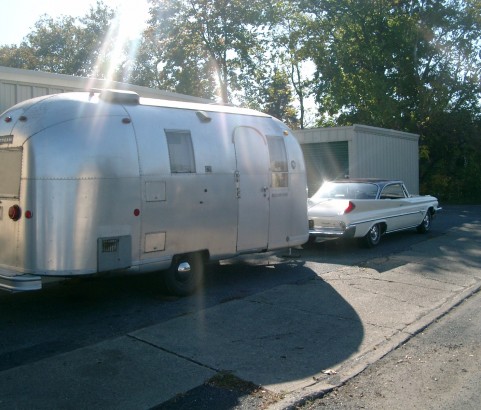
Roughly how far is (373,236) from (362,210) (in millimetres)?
836

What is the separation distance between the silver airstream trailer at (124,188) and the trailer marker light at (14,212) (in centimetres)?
2

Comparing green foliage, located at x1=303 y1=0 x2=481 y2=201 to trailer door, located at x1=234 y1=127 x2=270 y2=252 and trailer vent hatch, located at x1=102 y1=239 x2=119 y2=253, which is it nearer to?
trailer door, located at x1=234 y1=127 x2=270 y2=252

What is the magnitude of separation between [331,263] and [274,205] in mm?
2326

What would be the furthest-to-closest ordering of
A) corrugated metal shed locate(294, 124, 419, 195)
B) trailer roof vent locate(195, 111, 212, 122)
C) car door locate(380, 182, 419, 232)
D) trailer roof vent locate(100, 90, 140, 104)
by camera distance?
corrugated metal shed locate(294, 124, 419, 195) → car door locate(380, 182, 419, 232) → trailer roof vent locate(195, 111, 212, 122) → trailer roof vent locate(100, 90, 140, 104)

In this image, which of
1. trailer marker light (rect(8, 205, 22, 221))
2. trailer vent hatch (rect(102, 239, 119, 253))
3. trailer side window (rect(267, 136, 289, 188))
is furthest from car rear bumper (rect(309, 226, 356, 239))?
trailer marker light (rect(8, 205, 22, 221))

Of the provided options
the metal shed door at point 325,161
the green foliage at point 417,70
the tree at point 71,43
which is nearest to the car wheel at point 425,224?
the metal shed door at point 325,161

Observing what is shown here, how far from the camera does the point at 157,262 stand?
7289mm

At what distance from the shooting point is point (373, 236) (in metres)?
12.6

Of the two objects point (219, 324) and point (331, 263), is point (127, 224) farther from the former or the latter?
point (331, 263)

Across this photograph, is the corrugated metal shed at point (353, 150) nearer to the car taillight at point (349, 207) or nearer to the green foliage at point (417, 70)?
the car taillight at point (349, 207)

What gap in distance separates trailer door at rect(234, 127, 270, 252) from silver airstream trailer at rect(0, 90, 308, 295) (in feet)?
0.06

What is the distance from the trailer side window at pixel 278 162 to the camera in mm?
9164

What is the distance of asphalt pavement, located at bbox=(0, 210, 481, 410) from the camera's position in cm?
465

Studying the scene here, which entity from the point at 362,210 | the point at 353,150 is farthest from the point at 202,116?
the point at 353,150
